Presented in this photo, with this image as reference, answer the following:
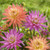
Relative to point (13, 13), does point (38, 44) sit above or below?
below

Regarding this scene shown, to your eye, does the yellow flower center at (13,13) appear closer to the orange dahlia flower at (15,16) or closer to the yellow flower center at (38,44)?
the orange dahlia flower at (15,16)

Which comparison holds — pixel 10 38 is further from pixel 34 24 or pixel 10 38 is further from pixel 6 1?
pixel 6 1

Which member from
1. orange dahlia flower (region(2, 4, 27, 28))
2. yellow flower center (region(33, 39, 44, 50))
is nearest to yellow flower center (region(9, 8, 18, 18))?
orange dahlia flower (region(2, 4, 27, 28))

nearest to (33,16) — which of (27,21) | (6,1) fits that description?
(27,21)

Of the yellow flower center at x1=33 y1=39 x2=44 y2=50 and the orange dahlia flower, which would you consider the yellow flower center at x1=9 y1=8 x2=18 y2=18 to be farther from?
the yellow flower center at x1=33 y1=39 x2=44 y2=50

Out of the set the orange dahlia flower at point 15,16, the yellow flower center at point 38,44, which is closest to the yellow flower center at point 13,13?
the orange dahlia flower at point 15,16

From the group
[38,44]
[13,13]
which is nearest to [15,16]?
[13,13]

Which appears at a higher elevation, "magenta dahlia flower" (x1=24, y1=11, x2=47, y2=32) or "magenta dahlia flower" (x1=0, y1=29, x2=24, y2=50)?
"magenta dahlia flower" (x1=24, y1=11, x2=47, y2=32)

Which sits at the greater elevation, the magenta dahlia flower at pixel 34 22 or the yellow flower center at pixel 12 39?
the magenta dahlia flower at pixel 34 22

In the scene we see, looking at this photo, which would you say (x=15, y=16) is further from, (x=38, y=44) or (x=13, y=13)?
(x=38, y=44)

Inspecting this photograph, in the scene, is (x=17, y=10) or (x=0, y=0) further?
(x=0, y=0)

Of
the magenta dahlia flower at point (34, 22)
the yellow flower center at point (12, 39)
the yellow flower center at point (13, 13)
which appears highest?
the yellow flower center at point (13, 13)

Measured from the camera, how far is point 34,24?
43 centimetres

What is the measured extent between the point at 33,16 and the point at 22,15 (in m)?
0.04
